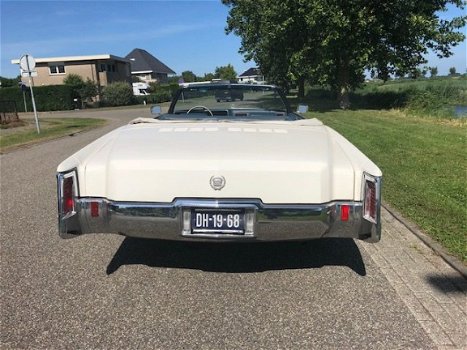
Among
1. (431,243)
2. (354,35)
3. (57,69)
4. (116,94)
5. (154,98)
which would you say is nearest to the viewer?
(431,243)

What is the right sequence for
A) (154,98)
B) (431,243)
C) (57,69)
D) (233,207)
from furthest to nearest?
(57,69) → (154,98) → (431,243) → (233,207)

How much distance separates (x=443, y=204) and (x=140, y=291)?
3861 millimetres

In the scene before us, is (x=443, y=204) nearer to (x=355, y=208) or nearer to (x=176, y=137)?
(x=355, y=208)

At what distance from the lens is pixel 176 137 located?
3.83m

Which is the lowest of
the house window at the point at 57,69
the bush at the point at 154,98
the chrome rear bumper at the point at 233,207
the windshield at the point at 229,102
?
the bush at the point at 154,98

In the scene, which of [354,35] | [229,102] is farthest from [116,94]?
[229,102]

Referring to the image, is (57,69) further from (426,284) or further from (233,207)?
(426,284)

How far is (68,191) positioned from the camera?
3.42 meters

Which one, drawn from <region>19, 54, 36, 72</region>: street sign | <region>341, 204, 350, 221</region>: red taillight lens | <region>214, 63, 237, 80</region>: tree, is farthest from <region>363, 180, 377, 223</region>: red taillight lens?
<region>214, 63, 237, 80</region>: tree

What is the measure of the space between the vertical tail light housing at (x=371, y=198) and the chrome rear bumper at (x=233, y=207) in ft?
0.15

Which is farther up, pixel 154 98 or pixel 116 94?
pixel 116 94

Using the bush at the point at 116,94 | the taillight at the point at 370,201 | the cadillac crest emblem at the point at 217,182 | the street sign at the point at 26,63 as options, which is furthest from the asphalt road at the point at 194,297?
the bush at the point at 116,94

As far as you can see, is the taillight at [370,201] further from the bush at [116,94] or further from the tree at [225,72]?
the tree at [225,72]

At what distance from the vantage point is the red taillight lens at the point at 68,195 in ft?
11.2
